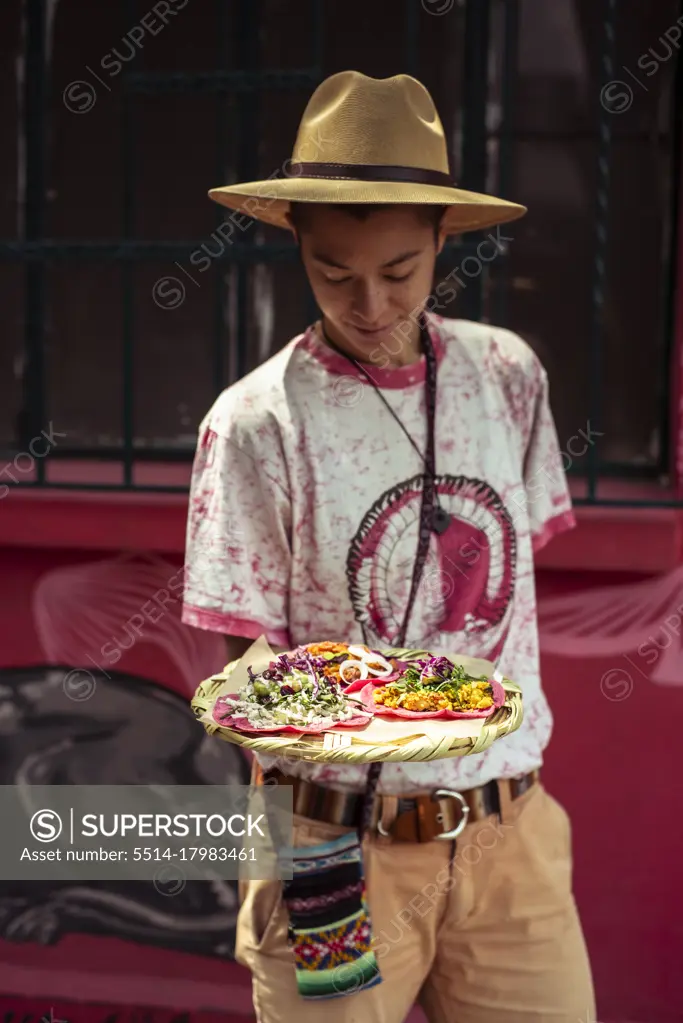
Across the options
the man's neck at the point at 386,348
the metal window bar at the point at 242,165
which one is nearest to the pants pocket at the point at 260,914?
the man's neck at the point at 386,348

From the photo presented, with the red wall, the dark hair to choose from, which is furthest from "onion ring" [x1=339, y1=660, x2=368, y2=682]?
the red wall

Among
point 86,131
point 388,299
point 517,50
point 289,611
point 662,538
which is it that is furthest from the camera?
point 86,131

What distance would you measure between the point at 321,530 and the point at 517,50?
189cm

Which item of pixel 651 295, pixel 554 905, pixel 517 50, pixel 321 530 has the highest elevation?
pixel 517 50

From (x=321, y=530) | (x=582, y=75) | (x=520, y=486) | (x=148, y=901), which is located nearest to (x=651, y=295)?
(x=582, y=75)

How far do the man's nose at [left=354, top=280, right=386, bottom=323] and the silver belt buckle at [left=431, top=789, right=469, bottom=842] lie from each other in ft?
2.71

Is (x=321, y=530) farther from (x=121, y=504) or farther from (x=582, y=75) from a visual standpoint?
(x=582, y=75)

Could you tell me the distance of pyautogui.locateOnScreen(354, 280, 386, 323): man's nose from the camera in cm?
200

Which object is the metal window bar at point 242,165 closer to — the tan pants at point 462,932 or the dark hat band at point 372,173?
the dark hat band at point 372,173

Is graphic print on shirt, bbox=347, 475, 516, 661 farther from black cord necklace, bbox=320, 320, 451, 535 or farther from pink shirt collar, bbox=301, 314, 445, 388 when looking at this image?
pink shirt collar, bbox=301, 314, 445, 388

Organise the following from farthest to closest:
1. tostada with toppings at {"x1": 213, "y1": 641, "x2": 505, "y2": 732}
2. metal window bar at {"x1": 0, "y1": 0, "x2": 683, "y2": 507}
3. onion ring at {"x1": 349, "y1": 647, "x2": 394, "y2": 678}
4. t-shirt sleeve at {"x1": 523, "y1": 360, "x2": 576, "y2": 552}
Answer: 1. metal window bar at {"x1": 0, "y1": 0, "x2": 683, "y2": 507}
2. t-shirt sleeve at {"x1": 523, "y1": 360, "x2": 576, "y2": 552}
3. onion ring at {"x1": 349, "y1": 647, "x2": 394, "y2": 678}
4. tostada with toppings at {"x1": 213, "y1": 641, "x2": 505, "y2": 732}

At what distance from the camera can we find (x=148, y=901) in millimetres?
3412

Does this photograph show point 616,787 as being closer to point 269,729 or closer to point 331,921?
point 331,921

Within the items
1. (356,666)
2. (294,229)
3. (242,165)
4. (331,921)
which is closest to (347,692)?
(356,666)
